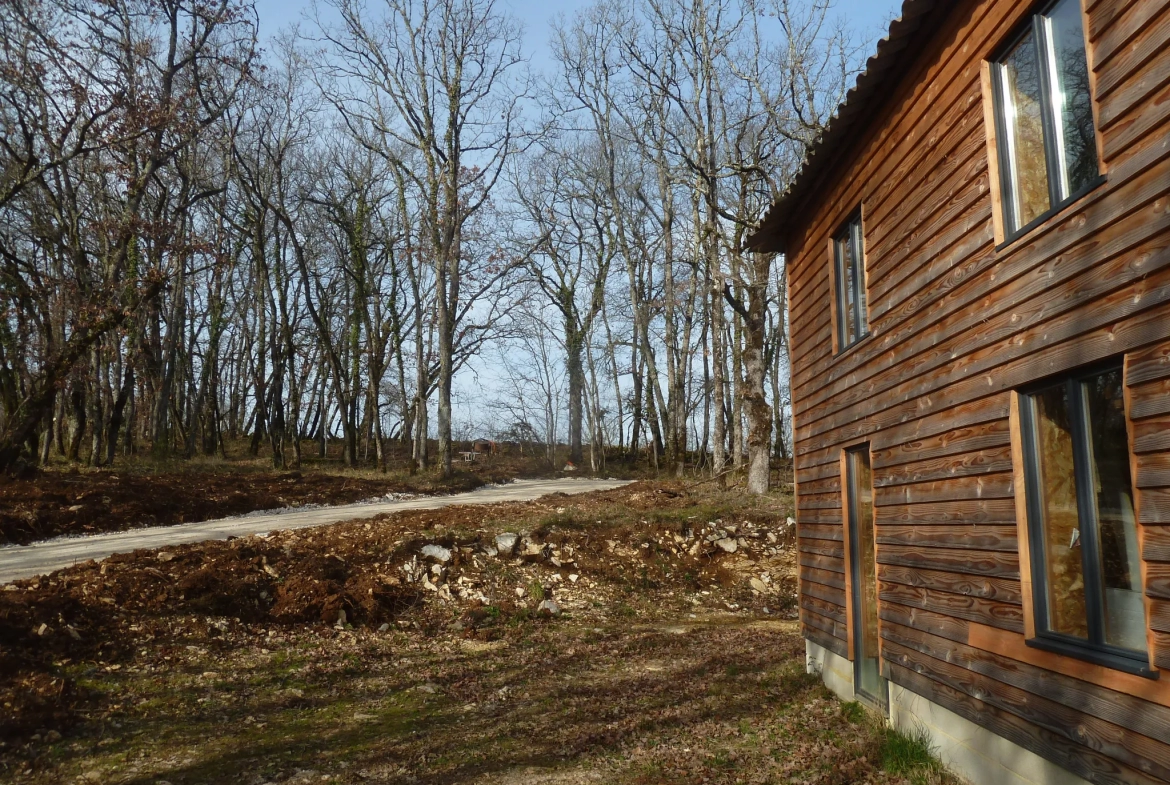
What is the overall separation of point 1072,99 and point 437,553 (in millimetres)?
10841

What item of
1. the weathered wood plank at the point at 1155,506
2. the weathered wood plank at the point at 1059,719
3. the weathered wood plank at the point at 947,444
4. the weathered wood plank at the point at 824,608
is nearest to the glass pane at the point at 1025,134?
the weathered wood plank at the point at 947,444

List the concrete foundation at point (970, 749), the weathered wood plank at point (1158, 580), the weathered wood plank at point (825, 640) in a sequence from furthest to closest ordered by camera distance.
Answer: the weathered wood plank at point (825, 640) < the concrete foundation at point (970, 749) < the weathered wood plank at point (1158, 580)

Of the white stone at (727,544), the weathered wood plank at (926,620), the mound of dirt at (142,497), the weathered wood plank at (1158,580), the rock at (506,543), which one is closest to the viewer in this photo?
the weathered wood plank at (1158,580)

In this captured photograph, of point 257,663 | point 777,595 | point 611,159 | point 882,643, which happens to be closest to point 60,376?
point 257,663

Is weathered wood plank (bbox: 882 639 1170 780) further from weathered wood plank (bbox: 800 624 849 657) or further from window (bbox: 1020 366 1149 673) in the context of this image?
weathered wood plank (bbox: 800 624 849 657)

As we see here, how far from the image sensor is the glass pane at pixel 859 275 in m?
7.66

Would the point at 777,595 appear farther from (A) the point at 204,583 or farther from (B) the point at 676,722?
(A) the point at 204,583

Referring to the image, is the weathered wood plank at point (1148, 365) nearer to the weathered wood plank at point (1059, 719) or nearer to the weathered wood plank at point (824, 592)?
the weathered wood plank at point (1059, 719)

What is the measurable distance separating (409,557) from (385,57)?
67.9 feet

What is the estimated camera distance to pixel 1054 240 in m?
4.55

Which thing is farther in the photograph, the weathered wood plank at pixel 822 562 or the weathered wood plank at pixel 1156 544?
the weathered wood plank at pixel 822 562

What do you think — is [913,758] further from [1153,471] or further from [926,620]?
[1153,471]

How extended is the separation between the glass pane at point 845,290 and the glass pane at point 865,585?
122 cm

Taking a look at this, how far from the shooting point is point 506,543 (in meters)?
14.1
